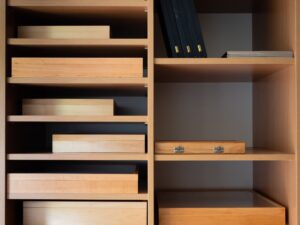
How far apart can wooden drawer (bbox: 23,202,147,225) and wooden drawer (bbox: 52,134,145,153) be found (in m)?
0.15

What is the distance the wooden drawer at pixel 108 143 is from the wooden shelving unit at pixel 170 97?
3 centimetres

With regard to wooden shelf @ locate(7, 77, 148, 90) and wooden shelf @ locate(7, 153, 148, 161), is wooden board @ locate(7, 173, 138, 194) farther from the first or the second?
wooden shelf @ locate(7, 77, 148, 90)

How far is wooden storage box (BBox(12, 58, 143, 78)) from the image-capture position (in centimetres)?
118

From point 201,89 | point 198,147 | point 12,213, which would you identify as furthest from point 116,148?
point 201,89

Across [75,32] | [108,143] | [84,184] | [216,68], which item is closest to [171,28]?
[216,68]

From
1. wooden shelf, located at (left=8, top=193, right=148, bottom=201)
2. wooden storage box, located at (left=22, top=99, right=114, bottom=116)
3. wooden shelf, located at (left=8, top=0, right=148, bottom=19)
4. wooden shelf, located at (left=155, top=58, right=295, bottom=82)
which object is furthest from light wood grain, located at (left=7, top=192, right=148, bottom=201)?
wooden shelf, located at (left=8, top=0, right=148, bottom=19)

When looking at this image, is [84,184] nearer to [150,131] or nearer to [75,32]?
[150,131]

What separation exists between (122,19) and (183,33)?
21 cm

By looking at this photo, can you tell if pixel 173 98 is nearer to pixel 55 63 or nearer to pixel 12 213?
pixel 55 63

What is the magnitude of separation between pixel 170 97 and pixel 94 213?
1.84 ft

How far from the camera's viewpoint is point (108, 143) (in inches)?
47.0

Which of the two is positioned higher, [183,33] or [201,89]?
[183,33]

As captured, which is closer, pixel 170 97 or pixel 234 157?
pixel 234 157

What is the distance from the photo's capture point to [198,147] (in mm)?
1215
